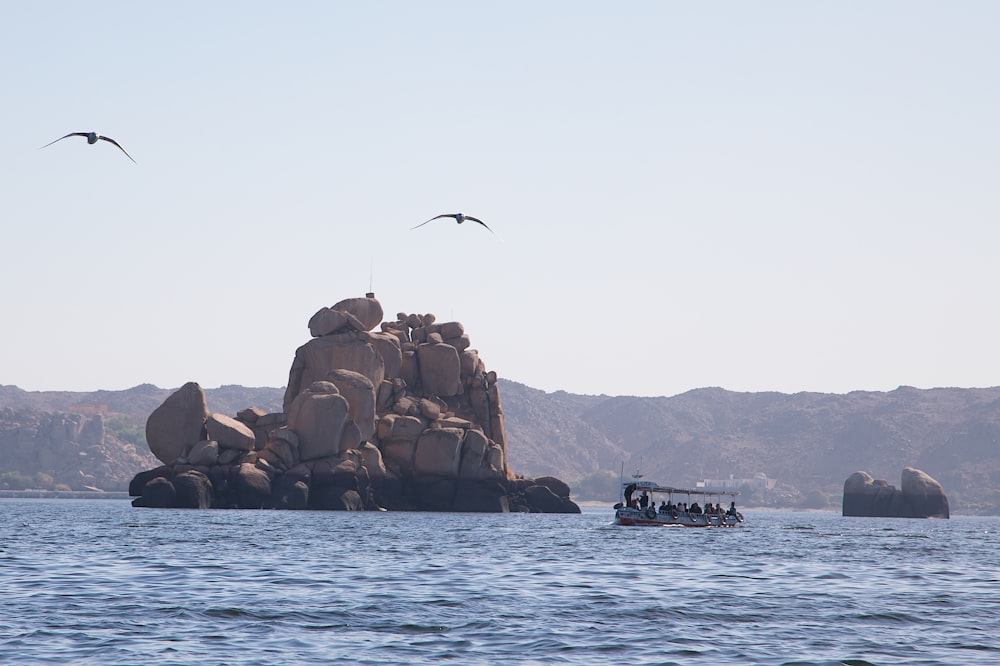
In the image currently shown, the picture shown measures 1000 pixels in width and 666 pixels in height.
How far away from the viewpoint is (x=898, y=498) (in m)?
161

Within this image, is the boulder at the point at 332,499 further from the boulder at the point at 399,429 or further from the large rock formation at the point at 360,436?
the boulder at the point at 399,429

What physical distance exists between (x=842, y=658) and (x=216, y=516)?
221 feet

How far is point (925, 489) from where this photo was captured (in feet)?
528

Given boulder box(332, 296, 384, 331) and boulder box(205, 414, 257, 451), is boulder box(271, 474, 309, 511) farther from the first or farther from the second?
boulder box(332, 296, 384, 331)

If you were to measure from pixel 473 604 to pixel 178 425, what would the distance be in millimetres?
78001

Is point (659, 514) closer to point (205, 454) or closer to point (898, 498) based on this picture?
point (205, 454)

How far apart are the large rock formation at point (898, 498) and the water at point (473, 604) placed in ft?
349

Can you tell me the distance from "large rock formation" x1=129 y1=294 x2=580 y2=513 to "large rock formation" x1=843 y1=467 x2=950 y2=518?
172 feet

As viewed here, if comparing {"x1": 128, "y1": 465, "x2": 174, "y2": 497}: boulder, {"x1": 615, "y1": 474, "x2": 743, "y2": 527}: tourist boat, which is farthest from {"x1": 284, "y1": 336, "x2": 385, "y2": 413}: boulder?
{"x1": 615, "y1": 474, "x2": 743, "y2": 527}: tourist boat

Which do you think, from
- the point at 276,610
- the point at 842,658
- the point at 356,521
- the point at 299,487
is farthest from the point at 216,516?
the point at 842,658

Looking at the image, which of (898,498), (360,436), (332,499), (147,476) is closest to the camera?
(147,476)

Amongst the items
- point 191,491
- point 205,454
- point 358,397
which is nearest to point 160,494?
point 191,491

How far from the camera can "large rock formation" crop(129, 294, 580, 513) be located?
10394cm

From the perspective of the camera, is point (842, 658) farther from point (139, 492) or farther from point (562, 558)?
point (139, 492)
